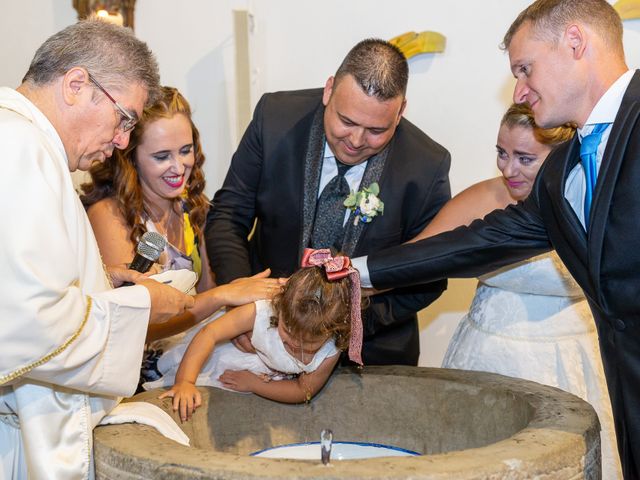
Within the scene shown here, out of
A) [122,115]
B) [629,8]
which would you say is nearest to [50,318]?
[122,115]

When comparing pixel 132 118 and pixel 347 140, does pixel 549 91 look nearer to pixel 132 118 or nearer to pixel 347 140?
pixel 347 140

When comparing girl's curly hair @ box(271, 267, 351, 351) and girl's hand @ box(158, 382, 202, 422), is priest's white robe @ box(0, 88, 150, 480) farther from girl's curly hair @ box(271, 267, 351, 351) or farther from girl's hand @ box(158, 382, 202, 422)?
A: girl's curly hair @ box(271, 267, 351, 351)

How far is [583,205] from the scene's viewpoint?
258 centimetres

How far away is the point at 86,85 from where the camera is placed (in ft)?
7.73

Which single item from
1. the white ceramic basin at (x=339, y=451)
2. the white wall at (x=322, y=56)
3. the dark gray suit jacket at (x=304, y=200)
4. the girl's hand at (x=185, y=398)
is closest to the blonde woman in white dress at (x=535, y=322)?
the dark gray suit jacket at (x=304, y=200)

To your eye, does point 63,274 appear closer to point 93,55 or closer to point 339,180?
point 93,55

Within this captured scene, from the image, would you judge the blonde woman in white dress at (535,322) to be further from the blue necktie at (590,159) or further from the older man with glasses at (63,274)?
the older man with glasses at (63,274)

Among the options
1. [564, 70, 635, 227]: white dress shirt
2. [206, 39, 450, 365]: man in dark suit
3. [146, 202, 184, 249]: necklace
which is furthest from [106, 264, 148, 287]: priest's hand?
[564, 70, 635, 227]: white dress shirt

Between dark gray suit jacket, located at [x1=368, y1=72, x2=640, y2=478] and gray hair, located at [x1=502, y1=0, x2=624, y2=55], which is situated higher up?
gray hair, located at [x1=502, y1=0, x2=624, y2=55]

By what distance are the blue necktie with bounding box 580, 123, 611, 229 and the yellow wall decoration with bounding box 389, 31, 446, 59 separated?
2.15 metres

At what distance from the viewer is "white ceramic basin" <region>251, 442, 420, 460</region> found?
8.48ft

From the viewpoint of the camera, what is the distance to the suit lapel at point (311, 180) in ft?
11.5

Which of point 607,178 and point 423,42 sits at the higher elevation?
point 423,42

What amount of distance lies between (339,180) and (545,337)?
0.92 m
